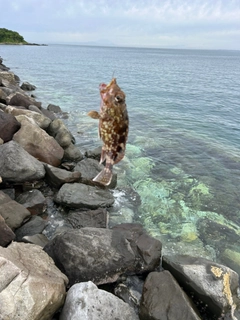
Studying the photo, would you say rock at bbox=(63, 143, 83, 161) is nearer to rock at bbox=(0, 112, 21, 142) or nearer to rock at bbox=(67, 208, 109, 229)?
rock at bbox=(0, 112, 21, 142)

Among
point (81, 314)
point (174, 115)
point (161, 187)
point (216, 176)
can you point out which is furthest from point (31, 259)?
point (174, 115)

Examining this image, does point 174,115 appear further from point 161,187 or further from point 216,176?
point 161,187

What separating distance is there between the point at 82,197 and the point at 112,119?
19.2 ft

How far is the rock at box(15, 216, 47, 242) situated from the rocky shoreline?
1.1 inches

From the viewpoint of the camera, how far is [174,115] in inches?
995

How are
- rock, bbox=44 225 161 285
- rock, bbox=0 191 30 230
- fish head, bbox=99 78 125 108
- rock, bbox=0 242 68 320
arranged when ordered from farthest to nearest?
rock, bbox=0 191 30 230 → rock, bbox=44 225 161 285 → rock, bbox=0 242 68 320 → fish head, bbox=99 78 125 108

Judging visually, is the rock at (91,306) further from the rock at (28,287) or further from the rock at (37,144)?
the rock at (37,144)

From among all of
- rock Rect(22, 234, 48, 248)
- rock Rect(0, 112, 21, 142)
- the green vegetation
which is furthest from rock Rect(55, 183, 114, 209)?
the green vegetation

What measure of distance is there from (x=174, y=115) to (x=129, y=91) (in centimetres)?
1265

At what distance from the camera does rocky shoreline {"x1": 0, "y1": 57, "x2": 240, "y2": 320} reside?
507cm

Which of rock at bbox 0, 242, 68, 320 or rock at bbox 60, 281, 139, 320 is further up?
rock at bbox 0, 242, 68, 320

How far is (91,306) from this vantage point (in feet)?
16.8

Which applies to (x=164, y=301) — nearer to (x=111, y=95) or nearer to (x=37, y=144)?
(x=111, y=95)

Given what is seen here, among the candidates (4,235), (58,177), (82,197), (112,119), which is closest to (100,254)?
(4,235)
